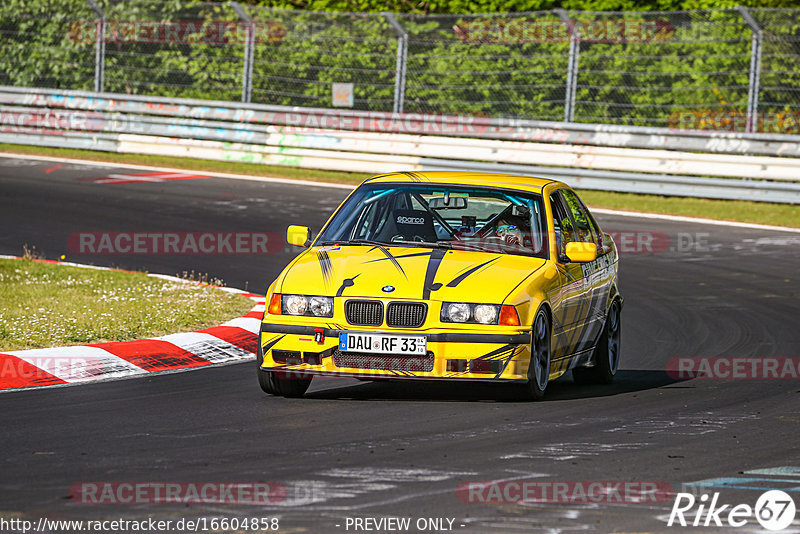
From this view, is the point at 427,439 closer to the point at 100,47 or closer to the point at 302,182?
the point at 302,182

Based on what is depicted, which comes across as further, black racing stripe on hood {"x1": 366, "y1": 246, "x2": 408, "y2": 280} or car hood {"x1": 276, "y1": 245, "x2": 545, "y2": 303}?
black racing stripe on hood {"x1": 366, "y1": 246, "x2": 408, "y2": 280}

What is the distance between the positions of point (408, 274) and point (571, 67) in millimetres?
14738

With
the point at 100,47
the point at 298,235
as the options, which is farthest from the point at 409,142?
the point at 298,235

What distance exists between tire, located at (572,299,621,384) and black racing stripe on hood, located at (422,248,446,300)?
5.05 ft

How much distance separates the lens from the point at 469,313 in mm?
8438

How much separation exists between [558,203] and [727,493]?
4.15 m

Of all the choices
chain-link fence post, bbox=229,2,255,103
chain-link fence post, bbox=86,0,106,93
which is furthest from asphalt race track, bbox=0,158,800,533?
chain-link fence post, bbox=86,0,106,93

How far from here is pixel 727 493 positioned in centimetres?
618

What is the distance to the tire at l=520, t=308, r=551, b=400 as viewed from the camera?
337 inches

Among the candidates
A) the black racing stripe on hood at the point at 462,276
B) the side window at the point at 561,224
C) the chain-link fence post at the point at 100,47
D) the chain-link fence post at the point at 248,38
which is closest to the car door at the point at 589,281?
the side window at the point at 561,224

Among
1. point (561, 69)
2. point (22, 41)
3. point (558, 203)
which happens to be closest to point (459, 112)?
point (561, 69)

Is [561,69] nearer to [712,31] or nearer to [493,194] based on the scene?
[712,31]

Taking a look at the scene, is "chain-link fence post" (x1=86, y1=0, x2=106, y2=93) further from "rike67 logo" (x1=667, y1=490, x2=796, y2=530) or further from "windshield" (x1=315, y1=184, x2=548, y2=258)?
"rike67 logo" (x1=667, y1=490, x2=796, y2=530)

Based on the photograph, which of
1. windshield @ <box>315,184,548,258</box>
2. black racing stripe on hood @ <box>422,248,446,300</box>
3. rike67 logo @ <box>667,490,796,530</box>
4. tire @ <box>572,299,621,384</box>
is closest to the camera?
rike67 logo @ <box>667,490,796,530</box>
